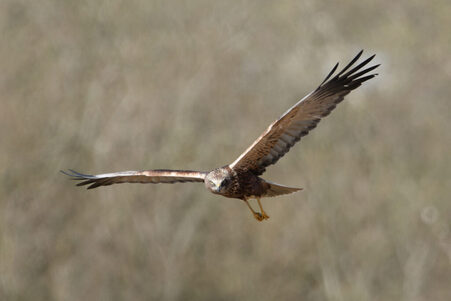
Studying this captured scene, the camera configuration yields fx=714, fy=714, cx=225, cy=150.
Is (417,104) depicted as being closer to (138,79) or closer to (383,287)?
(383,287)

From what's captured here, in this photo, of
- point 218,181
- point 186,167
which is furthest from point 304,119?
point 186,167

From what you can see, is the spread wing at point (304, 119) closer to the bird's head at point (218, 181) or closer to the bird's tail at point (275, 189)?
the bird's tail at point (275, 189)

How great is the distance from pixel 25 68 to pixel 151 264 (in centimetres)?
411

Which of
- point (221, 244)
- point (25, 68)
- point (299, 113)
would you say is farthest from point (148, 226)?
point (299, 113)

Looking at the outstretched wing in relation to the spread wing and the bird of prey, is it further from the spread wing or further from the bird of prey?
the spread wing

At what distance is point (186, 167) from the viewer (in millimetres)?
11727

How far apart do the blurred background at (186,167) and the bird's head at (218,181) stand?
6333 millimetres

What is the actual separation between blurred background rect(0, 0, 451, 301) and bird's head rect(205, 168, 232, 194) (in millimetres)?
6333

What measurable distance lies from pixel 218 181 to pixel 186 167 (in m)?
6.97

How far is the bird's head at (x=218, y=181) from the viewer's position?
188 inches

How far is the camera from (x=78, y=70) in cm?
1305

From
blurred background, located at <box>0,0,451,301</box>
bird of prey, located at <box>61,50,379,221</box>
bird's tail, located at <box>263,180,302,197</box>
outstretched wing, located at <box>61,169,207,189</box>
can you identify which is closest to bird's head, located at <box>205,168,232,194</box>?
bird of prey, located at <box>61,50,379,221</box>

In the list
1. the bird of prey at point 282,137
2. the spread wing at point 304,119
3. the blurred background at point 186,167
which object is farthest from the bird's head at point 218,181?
the blurred background at point 186,167

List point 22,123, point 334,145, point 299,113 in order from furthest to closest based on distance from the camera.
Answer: point 334,145 < point 22,123 < point 299,113
